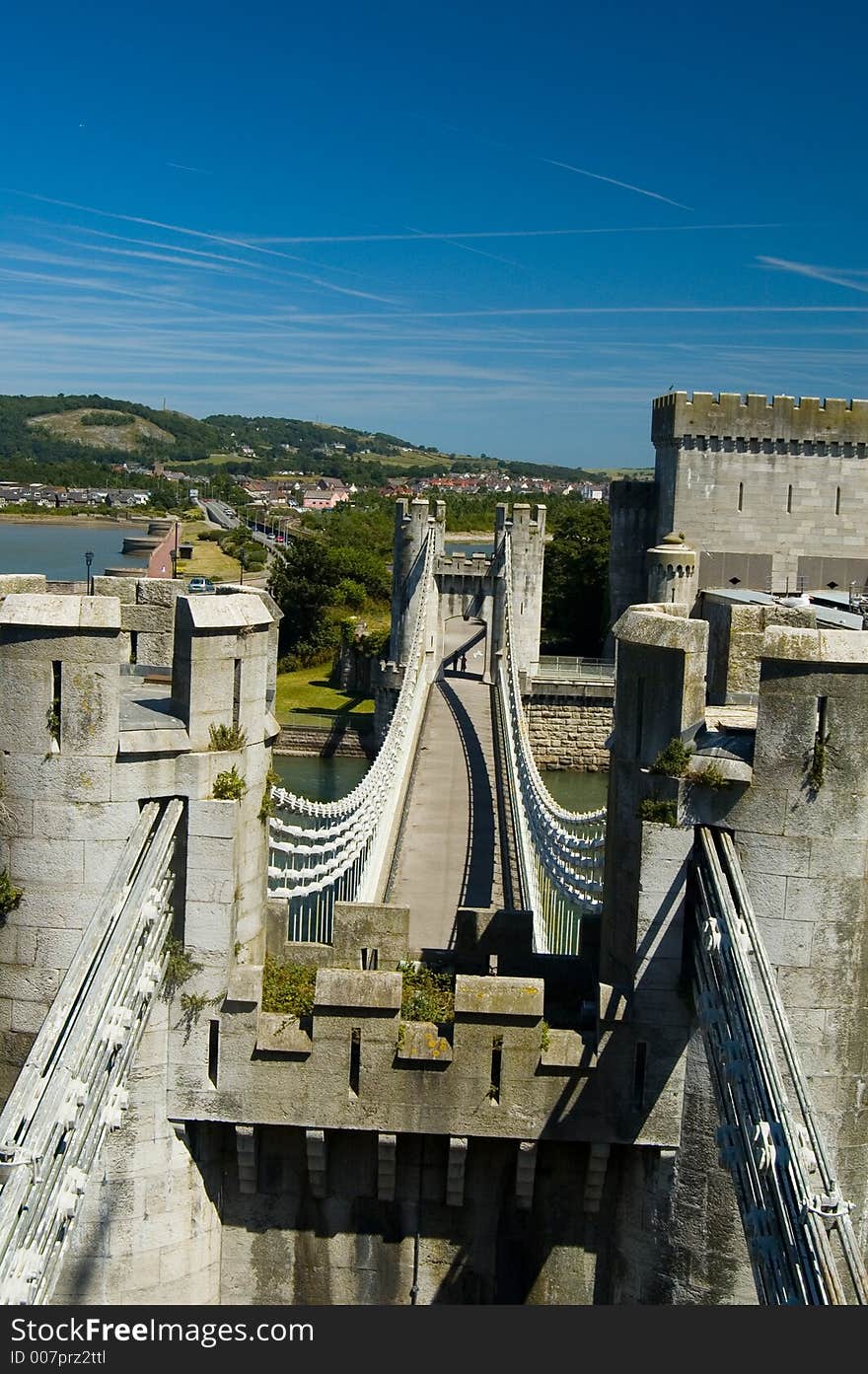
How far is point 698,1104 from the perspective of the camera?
582 cm

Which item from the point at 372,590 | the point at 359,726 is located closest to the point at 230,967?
the point at 359,726

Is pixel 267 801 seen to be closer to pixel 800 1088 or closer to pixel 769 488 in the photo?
pixel 800 1088

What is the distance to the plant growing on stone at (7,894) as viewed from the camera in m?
5.67

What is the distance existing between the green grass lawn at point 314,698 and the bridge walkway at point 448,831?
7438mm

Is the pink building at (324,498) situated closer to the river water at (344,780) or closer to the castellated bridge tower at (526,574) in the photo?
the castellated bridge tower at (526,574)

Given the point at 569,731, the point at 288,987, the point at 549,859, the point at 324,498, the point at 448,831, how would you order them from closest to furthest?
the point at 288,987, the point at 549,859, the point at 448,831, the point at 569,731, the point at 324,498

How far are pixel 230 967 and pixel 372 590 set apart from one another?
45662 millimetres

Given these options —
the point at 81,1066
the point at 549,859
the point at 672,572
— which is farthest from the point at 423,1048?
the point at 672,572

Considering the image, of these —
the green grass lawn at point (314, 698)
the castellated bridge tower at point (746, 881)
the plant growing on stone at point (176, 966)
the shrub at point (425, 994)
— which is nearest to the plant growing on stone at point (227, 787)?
the plant growing on stone at point (176, 966)

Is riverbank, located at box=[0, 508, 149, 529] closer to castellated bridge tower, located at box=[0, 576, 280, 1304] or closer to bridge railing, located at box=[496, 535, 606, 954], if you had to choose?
bridge railing, located at box=[496, 535, 606, 954]

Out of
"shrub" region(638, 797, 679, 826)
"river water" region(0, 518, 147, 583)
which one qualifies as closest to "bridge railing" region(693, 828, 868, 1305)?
"shrub" region(638, 797, 679, 826)

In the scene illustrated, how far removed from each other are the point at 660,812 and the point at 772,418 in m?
29.3

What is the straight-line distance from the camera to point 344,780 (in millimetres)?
30844

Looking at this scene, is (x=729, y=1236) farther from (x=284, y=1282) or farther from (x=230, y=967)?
(x=230, y=967)
